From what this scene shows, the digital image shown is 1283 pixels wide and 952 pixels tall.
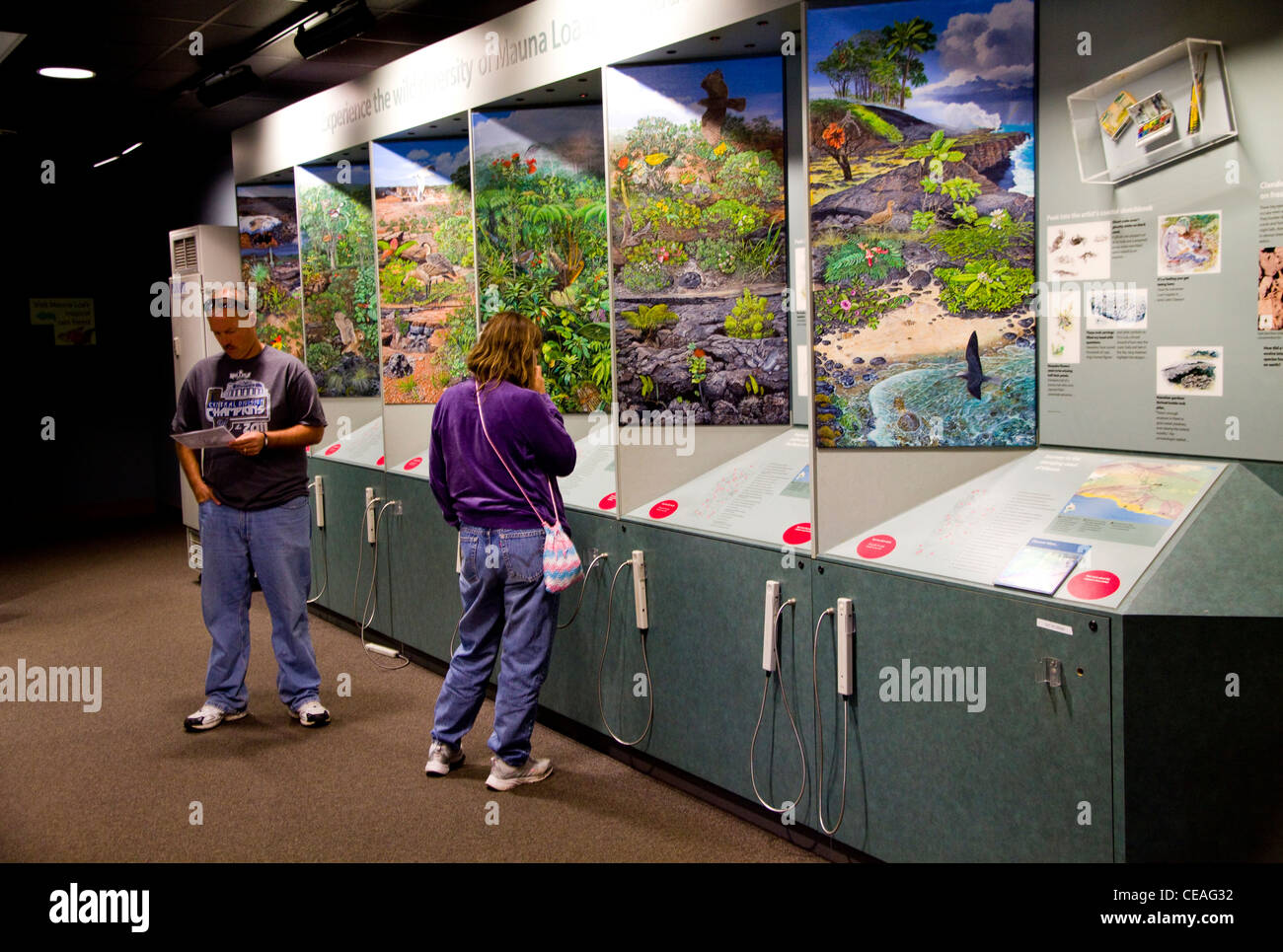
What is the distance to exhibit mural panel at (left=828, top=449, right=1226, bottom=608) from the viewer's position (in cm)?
242

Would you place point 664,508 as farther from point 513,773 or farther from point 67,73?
point 67,73

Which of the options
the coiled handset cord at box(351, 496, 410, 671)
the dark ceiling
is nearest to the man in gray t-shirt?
the coiled handset cord at box(351, 496, 410, 671)

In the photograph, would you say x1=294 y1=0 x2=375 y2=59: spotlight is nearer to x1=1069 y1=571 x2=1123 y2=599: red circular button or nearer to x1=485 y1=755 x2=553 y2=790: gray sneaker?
x1=485 y1=755 x2=553 y2=790: gray sneaker

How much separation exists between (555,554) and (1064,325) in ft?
5.55

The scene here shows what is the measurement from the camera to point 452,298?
5316mm

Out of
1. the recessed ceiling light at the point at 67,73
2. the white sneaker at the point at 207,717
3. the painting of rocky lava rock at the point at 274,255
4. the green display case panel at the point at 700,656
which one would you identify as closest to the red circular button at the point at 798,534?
the green display case panel at the point at 700,656

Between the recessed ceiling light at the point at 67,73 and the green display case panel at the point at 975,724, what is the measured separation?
6036 mm

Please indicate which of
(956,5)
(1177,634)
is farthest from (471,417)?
(1177,634)

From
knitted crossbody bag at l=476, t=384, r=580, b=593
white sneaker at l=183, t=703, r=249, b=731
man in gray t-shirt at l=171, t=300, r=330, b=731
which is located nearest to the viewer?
knitted crossbody bag at l=476, t=384, r=580, b=593

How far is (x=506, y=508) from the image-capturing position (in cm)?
362

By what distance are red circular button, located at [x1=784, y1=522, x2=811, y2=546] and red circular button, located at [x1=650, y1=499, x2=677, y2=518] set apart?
2.00 feet

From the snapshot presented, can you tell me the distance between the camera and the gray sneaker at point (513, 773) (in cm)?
374

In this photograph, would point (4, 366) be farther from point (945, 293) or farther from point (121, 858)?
point (945, 293)

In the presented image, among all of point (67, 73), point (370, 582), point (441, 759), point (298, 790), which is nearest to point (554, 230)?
point (441, 759)
